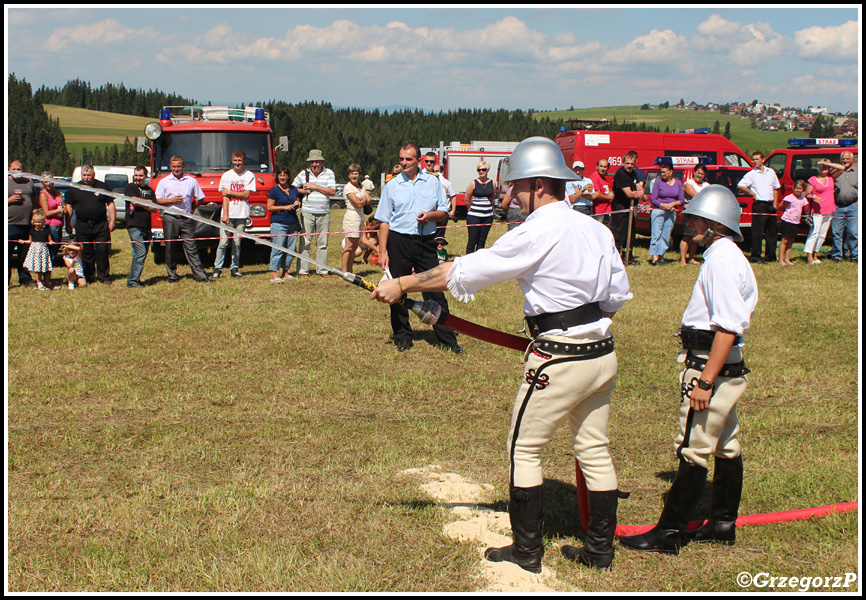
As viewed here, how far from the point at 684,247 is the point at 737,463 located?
11.4 m

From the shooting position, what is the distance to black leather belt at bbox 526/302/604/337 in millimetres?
3584

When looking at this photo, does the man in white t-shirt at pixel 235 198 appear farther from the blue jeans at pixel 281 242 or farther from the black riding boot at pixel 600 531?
the black riding boot at pixel 600 531

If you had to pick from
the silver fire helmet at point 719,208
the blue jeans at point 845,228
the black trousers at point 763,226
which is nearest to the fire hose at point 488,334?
the silver fire helmet at point 719,208

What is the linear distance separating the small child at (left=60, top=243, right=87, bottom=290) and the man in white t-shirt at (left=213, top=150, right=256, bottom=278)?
2.19 m

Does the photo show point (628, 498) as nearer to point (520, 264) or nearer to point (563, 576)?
point (563, 576)

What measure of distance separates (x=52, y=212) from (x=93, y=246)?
1008 millimetres

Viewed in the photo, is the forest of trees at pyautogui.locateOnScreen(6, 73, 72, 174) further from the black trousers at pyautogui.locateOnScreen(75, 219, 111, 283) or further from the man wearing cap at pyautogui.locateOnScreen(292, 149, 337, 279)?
the man wearing cap at pyautogui.locateOnScreen(292, 149, 337, 279)

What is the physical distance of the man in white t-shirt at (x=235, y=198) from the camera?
13.3 m

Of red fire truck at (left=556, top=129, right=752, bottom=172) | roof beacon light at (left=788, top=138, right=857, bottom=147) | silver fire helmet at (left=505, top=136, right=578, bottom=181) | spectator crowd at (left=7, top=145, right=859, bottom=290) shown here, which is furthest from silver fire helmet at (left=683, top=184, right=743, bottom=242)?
red fire truck at (left=556, top=129, right=752, bottom=172)

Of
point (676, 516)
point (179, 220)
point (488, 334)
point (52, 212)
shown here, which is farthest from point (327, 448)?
point (52, 212)

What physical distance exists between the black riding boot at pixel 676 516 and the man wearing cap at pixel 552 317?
1.07 feet

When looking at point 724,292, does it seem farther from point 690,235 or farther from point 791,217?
point 791,217

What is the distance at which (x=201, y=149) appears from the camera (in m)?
15.4

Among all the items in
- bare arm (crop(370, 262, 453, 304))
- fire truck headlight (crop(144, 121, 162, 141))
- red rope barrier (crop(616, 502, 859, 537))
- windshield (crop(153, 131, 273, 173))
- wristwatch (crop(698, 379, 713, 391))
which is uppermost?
fire truck headlight (crop(144, 121, 162, 141))
